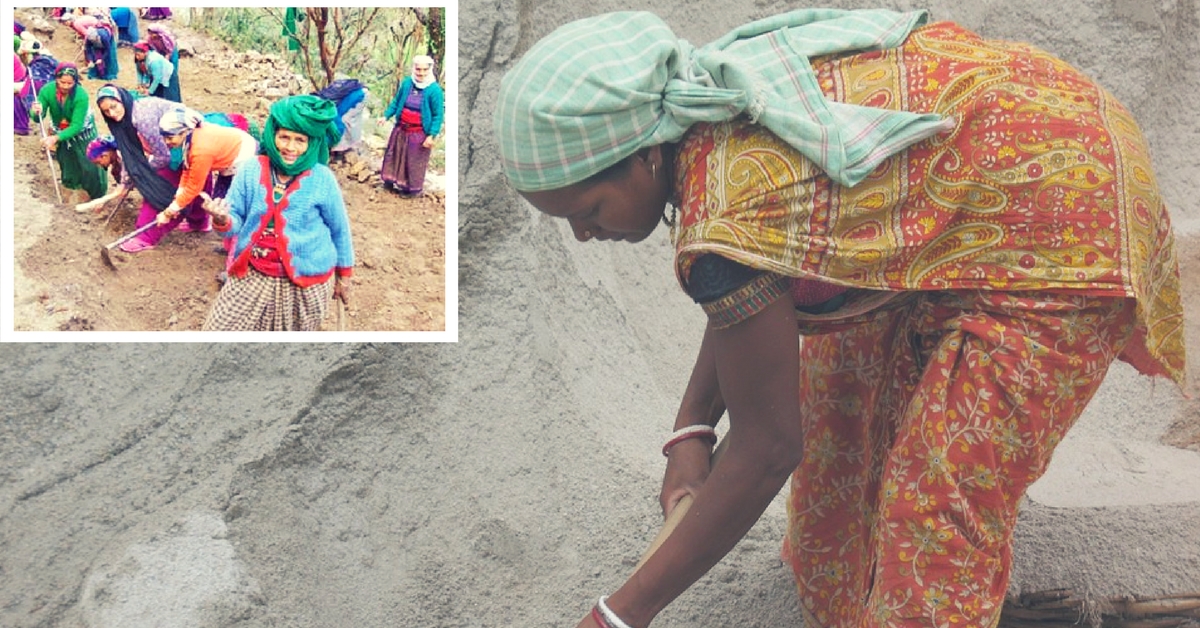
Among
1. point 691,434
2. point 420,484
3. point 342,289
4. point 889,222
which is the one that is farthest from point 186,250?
point 889,222

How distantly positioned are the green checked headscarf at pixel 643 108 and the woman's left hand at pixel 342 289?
3.83 ft

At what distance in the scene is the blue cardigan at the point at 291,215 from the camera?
7.29 ft

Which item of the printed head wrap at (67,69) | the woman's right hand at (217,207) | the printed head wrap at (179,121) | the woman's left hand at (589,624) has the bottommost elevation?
the woman's left hand at (589,624)

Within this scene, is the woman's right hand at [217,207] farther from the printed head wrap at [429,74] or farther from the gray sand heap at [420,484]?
the printed head wrap at [429,74]

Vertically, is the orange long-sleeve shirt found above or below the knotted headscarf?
below

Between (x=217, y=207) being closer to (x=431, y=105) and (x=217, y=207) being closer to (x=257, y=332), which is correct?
(x=257, y=332)

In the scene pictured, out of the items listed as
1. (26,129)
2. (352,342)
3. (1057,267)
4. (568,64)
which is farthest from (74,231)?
(1057,267)

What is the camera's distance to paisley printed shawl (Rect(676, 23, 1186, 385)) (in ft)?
3.74

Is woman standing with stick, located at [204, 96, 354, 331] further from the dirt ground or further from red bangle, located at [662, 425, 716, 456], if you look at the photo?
red bangle, located at [662, 425, 716, 456]

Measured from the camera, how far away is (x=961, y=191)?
1166 mm

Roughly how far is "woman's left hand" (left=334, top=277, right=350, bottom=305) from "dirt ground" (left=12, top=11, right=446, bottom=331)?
0.04ft

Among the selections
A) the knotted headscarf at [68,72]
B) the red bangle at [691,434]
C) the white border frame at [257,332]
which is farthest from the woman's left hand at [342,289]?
the red bangle at [691,434]

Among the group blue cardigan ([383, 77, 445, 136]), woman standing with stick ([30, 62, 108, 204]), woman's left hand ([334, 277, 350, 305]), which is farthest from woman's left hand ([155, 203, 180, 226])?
blue cardigan ([383, 77, 445, 136])

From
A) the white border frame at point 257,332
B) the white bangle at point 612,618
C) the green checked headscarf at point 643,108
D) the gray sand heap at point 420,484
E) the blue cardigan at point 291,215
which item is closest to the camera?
the green checked headscarf at point 643,108
